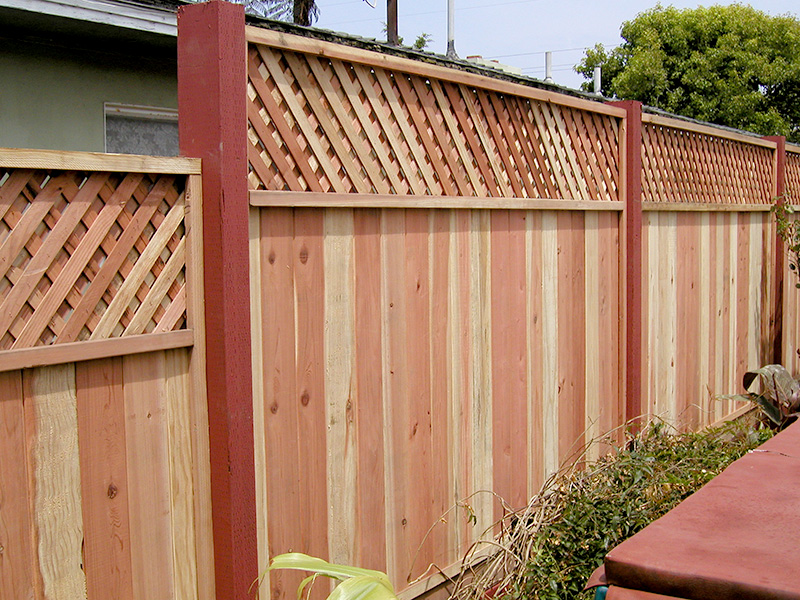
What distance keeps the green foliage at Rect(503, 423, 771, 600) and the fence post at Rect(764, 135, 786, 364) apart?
331 centimetres

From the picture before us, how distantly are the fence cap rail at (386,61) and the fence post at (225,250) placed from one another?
0.15 metres

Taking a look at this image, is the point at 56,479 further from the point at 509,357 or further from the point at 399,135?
A: the point at 509,357

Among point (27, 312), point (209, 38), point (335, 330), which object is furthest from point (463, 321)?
point (27, 312)

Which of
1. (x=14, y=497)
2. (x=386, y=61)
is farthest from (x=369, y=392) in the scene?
(x=14, y=497)

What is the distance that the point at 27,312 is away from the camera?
203cm

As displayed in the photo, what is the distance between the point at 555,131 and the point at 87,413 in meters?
2.73

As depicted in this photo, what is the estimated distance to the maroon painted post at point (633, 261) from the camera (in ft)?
15.3

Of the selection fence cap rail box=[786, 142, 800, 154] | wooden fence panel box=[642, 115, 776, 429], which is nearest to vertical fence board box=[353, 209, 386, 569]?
wooden fence panel box=[642, 115, 776, 429]

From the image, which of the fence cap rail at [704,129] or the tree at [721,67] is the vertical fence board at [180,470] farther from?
the tree at [721,67]

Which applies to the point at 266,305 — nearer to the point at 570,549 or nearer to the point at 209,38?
the point at 209,38

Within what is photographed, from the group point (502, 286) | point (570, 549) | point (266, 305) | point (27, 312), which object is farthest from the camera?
point (502, 286)

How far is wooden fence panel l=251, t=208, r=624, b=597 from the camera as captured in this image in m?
2.69

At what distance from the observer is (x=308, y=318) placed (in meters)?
2.75

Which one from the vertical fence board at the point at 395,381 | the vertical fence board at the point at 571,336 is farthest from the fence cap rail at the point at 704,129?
the vertical fence board at the point at 395,381
